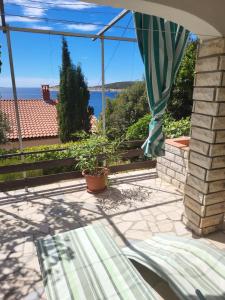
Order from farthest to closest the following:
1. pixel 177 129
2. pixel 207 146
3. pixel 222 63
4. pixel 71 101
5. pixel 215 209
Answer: pixel 71 101 → pixel 177 129 → pixel 215 209 → pixel 207 146 → pixel 222 63

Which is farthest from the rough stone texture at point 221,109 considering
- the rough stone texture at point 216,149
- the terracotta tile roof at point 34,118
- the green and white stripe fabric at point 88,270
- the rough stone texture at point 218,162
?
the terracotta tile roof at point 34,118

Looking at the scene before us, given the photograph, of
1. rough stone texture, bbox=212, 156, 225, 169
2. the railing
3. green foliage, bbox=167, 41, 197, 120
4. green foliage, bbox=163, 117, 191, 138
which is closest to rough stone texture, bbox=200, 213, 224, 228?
rough stone texture, bbox=212, 156, 225, 169

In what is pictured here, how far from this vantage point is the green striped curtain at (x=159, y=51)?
2928 mm

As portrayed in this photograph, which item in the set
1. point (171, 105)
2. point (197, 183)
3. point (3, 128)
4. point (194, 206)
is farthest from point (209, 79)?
point (3, 128)

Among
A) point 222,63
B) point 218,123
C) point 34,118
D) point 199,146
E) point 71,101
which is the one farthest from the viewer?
point 34,118

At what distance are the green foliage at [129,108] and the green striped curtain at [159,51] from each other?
847 cm

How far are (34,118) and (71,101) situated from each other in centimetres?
393

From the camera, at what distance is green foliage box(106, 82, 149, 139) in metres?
11.9

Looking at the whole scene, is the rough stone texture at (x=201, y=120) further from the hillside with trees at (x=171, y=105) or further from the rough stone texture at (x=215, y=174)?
the hillside with trees at (x=171, y=105)

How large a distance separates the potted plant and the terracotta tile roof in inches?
362

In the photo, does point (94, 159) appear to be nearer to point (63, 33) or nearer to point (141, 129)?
point (63, 33)

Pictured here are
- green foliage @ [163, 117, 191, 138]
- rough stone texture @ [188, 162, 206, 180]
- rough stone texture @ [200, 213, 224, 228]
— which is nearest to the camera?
rough stone texture @ [188, 162, 206, 180]

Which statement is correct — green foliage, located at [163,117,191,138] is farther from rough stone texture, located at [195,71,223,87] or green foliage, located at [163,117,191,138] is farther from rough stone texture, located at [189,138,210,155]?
rough stone texture, located at [195,71,223,87]

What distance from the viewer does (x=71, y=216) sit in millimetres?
3102
